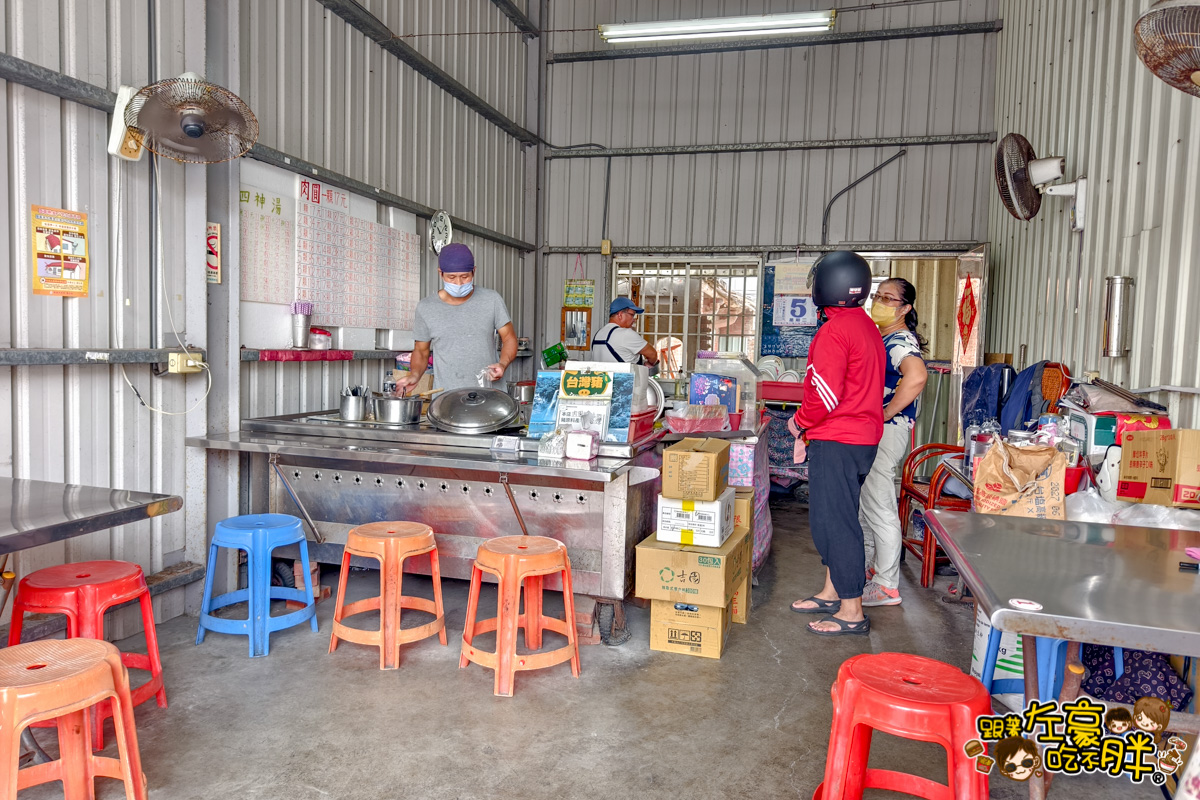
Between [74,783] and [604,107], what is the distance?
7.37m

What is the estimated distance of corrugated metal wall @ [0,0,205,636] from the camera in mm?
2639

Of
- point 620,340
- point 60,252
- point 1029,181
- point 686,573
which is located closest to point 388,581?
point 686,573

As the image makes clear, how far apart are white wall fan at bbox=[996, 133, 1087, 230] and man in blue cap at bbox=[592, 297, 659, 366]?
2.72 metres

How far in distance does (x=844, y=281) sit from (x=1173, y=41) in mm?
1402

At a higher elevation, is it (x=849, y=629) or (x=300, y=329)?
(x=300, y=329)

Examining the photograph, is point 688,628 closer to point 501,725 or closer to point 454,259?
point 501,725

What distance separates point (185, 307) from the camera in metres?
3.28

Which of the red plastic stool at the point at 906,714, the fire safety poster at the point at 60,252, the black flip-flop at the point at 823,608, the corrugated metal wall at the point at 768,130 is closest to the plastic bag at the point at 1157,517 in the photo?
the red plastic stool at the point at 906,714

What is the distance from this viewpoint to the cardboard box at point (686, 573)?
300 centimetres

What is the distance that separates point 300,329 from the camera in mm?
4055

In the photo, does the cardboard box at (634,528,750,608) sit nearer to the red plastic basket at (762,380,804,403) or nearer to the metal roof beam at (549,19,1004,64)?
the red plastic basket at (762,380,804,403)

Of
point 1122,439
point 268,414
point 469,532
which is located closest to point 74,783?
point 469,532

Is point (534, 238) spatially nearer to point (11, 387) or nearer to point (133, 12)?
point (133, 12)

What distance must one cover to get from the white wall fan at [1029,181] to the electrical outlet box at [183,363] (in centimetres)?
458
